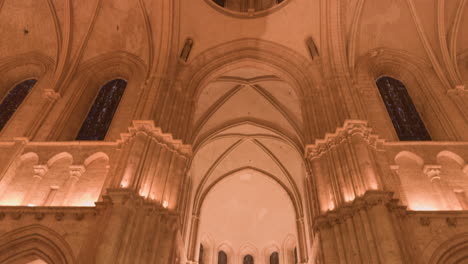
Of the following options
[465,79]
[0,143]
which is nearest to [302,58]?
[465,79]

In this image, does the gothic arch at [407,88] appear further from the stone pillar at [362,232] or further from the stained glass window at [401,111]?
the stone pillar at [362,232]

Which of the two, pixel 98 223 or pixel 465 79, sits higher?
pixel 465 79

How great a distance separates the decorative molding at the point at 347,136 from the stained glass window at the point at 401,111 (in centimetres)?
230

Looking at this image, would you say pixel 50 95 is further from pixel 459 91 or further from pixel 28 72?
pixel 459 91

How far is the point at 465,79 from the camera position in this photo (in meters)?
14.0

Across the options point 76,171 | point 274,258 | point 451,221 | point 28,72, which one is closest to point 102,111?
point 76,171

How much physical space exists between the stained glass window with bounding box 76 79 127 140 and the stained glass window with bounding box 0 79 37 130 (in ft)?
8.62

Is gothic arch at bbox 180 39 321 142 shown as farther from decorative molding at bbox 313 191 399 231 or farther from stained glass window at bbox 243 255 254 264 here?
stained glass window at bbox 243 255 254 264

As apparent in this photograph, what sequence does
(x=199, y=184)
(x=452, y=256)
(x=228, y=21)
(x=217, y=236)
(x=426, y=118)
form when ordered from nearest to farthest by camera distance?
(x=452, y=256), (x=426, y=118), (x=228, y=21), (x=199, y=184), (x=217, y=236)

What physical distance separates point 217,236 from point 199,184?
4.15 metres

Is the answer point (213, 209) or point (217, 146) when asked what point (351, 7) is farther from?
point (213, 209)

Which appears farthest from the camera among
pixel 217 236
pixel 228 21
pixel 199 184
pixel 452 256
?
pixel 217 236

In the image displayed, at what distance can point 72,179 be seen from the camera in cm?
1110

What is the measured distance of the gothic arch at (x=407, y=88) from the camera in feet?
40.7
